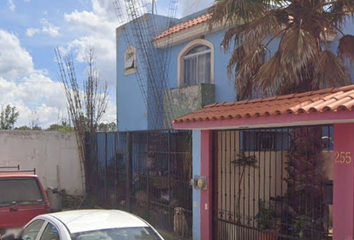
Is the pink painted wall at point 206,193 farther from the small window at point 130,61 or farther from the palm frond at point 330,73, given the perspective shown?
the small window at point 130,61

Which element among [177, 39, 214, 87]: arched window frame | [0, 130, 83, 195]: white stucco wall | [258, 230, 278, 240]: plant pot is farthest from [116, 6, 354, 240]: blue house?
[0, 130, 83, 195]: white stucco wall

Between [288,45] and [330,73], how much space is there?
3.27ft

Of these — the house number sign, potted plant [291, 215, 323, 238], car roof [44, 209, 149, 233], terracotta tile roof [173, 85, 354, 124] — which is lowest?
potted plant [291, 215, 323, 238]

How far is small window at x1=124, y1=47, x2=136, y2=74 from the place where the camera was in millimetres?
15659

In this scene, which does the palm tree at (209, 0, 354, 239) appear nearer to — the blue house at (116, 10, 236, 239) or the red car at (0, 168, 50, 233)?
the blue house at (116, 10, 236, 239)

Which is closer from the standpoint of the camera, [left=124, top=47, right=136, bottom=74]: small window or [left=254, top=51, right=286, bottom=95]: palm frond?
[left=254, top=51, right=286, bottom=95]: palm frond

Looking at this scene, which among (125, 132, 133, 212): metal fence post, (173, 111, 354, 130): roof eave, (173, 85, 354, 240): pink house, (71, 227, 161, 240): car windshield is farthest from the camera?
(125, 132, 133, 212): metal fence post

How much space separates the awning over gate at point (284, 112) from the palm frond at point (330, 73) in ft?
5.67

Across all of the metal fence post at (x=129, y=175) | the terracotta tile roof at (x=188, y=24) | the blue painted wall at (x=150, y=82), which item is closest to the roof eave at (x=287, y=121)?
the metal fence post at (x=129, y=175)

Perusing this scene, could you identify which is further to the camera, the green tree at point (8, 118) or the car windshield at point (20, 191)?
the green tree at point (8, 118)

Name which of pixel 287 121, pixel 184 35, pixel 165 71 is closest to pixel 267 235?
pixel 287 121

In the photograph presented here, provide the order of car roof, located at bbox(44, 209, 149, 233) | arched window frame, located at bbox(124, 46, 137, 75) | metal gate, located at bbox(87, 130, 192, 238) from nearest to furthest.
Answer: car roof, located at bbox(44, 209, 149, 233)
metal gate, located at bbox(87, 130, 192, 238)
arched window frame, located at bbox(124, 46, 137, 75)

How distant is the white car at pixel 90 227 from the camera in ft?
14.2

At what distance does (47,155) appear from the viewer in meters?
14.0
